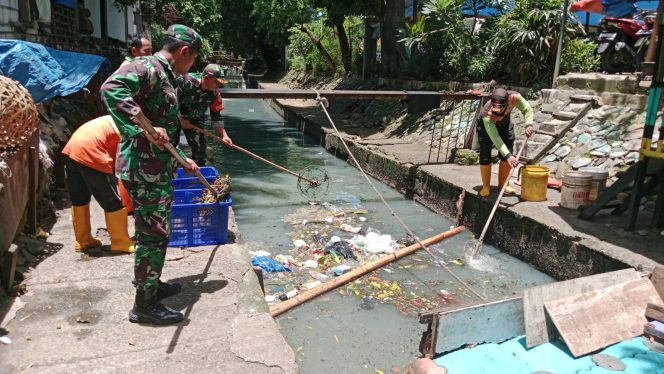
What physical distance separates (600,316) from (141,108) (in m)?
3.62

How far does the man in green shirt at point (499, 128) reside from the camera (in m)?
6.44

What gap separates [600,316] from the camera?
3.70 m

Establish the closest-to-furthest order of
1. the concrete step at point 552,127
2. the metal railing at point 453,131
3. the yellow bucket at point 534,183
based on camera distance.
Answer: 1. the yellow bucket at point 534,183
2. the concrete step at point 552,127
3. the metal railing at point 453,131

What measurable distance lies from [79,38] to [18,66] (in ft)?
25.3

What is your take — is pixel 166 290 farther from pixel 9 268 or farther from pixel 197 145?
pixel 197 145

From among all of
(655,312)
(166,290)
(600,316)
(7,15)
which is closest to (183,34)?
(166,290)

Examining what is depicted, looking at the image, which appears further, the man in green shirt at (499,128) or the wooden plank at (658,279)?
the man in green shirt at (499,128)

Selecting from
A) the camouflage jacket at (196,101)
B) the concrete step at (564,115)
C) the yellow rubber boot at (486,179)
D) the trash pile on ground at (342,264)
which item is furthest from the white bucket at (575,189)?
the camouflage jacket at (196,101)

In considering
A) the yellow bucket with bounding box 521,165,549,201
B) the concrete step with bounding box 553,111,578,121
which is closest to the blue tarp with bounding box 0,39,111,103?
the yellow bucket with bounding box 521,165,549,201

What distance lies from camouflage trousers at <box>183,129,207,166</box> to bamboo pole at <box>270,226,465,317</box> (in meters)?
2.60

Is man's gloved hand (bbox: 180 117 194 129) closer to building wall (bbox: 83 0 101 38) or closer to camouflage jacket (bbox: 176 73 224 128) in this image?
camouflage jacket (bbox: 176 73 224 128)

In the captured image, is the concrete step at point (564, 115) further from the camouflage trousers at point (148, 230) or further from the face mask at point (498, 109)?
the camouflage trousers at point (148, 230)

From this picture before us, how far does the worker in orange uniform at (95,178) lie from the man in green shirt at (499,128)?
14.9 ft

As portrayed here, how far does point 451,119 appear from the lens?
11.3 metres
